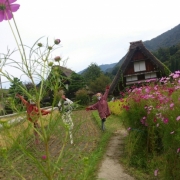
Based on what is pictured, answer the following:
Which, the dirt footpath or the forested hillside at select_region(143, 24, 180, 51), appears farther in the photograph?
the forested hillside at select_region(143, 24, 180, 51)

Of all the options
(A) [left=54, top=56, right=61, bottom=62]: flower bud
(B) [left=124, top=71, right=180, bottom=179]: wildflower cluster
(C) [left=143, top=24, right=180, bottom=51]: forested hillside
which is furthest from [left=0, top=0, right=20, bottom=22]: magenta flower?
(C) [left=143, top=24, right=180, bottom=51]: forested hillside

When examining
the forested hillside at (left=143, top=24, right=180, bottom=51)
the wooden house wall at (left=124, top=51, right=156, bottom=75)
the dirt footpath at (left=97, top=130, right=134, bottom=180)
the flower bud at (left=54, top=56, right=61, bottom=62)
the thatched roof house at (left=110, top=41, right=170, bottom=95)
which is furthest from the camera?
the forested hillside at (left=143, top=24, right=180, bottom=51)

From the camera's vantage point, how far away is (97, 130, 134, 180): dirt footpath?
3964mm

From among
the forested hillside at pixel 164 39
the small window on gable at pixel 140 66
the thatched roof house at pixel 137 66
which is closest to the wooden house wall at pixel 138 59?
the thatched roof house at pixel 137 66

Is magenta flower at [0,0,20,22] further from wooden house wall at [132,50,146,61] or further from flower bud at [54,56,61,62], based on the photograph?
wooden house wall at [132,50,146,61]

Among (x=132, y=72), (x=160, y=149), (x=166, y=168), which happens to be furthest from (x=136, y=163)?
(x=132, y=72)

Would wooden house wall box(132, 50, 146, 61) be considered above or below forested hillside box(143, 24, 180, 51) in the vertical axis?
below


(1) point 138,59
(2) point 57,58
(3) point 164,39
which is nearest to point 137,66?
(1) point 138,59

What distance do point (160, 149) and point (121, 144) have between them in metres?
1.62

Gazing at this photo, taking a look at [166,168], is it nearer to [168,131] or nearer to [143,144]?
[168,131]

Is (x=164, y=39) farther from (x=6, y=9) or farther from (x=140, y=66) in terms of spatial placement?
(x=6, y=9)

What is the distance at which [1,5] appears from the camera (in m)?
1.02

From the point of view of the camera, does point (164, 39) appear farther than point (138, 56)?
Yes

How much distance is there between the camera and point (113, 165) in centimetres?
452
